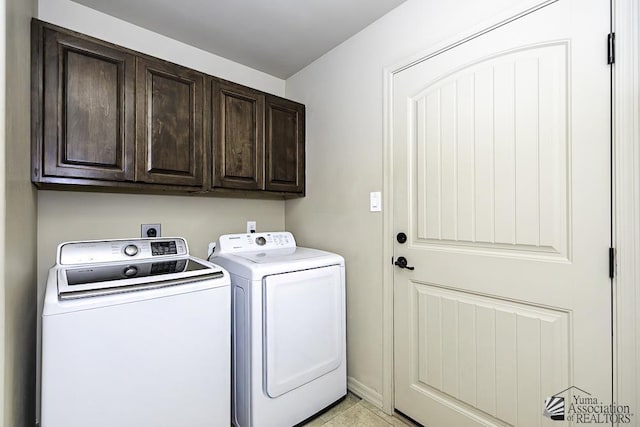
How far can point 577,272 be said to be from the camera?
3.73 ft

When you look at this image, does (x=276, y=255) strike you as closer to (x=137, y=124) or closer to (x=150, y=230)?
(x=150, y=230)

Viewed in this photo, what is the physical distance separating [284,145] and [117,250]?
129cm

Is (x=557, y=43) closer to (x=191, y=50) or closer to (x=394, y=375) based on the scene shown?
(x=394, y=375)

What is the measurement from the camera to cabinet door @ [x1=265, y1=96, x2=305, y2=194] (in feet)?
7.23

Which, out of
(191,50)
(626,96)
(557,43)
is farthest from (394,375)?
(191,50)

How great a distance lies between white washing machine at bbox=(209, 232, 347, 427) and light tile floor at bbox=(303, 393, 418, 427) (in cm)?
6

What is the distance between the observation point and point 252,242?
6.91 feet

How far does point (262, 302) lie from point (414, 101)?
54.0 inches

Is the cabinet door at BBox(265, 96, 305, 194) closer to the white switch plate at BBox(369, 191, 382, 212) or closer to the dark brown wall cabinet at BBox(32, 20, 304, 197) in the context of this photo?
the dark brown wall cabinet at BBox(32, 20, 304, 197)

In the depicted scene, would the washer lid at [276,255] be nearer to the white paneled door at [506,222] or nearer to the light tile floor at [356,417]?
the white paneled door at [506,222]

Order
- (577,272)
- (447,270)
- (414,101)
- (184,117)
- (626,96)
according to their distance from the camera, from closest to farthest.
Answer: (626,96) < (577,272) < (447,270) < (414,101) < (184,117)

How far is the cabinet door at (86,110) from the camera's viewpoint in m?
1.40

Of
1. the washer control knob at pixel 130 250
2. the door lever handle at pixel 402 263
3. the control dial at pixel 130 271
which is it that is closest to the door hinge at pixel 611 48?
the door lever handle at pixel 402 263

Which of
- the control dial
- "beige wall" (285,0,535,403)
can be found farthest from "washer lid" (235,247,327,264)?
the control dial
